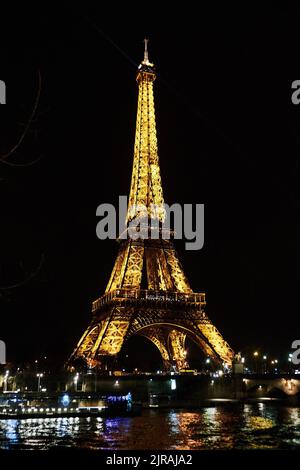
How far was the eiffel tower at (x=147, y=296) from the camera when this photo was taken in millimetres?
50625

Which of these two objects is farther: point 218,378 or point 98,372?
point 218,378

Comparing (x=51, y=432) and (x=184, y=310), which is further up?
(x=184, y=310)

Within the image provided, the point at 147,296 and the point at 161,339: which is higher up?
the point at 147,296

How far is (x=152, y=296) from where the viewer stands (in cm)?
5300

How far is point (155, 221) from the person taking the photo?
59.7 meters

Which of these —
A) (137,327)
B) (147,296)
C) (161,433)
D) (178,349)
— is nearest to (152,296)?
(147,296)

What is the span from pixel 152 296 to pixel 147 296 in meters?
0.51

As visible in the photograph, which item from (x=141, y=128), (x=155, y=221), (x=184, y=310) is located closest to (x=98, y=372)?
(x=184, y=310)

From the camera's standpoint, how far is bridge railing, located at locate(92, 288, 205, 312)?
51.7m

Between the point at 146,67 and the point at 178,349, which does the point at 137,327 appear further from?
the point at 146,67

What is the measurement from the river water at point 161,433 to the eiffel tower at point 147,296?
16.1m

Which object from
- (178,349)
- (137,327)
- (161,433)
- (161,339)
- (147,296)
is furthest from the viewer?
(161,339)

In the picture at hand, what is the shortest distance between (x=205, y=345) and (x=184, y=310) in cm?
401
